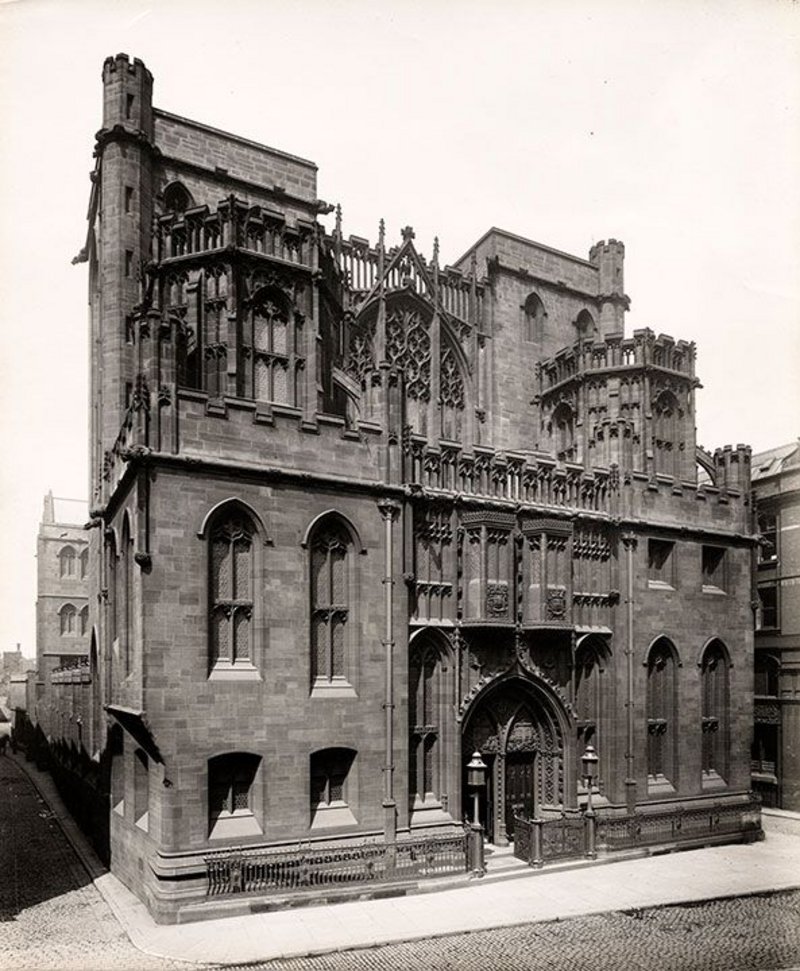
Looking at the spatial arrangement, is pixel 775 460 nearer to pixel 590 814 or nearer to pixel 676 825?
pixel 676 825

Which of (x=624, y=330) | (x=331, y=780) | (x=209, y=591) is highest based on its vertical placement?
(x=624, y=330)

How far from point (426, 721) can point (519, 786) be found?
4.09 m

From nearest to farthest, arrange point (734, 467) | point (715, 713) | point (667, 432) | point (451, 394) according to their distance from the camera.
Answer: point (715, 713) → point (734, 467) → point (667, 432) → point (451, 394)

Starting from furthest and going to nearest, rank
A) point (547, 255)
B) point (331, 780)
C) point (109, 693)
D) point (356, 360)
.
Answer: point (547, 255) → point (356, 360) → point (109, 693) → point (331, 780)

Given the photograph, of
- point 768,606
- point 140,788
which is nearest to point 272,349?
point 140,788

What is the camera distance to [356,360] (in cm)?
2902

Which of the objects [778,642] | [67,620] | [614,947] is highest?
[778,642]

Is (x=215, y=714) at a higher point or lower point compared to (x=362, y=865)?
higher

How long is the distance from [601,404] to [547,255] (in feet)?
27.3

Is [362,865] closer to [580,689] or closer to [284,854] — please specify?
[284,854]

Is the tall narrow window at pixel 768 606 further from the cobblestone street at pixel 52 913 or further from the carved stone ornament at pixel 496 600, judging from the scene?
the cobblestone street at pixel 52 913

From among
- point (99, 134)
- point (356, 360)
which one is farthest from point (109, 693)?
point (99, 134)

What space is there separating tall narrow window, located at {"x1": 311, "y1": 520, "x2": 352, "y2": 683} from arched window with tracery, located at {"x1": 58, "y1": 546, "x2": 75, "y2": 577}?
Result: 50204mm

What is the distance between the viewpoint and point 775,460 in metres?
37.8
